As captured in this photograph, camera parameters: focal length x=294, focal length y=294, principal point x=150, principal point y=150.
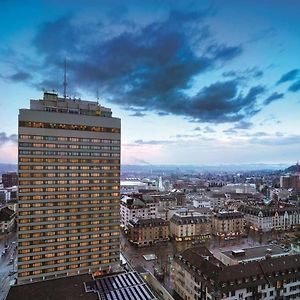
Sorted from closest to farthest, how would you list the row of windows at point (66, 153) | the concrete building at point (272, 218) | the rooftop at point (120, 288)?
1. the rooftop at point (120, 288)
2. the row of windows at point (66, 153)
3. the concrete building at point (272, 218)

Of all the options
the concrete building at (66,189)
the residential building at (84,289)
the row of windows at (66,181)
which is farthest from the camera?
the row of windows at (66,181)

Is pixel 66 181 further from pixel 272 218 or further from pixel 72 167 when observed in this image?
pixel 272 218

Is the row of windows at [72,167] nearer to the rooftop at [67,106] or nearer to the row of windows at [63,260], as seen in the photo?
the rooftop at [67,106]

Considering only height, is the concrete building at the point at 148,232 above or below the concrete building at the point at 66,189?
below

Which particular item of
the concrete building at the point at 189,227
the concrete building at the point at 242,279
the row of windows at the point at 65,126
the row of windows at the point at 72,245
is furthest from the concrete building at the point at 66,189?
the concrete building at the point at 189,227

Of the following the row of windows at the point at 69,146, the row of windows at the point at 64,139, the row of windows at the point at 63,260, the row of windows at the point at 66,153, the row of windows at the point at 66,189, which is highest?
the row of windows at the point at 64,139

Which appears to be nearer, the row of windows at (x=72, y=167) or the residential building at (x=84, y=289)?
the residential building at (x=84, y=289)
